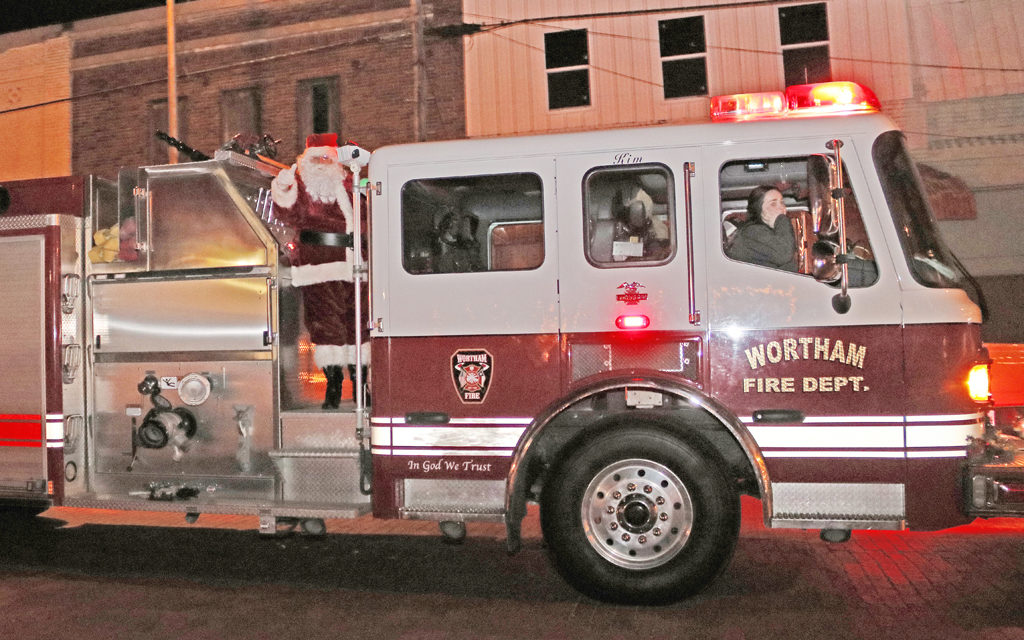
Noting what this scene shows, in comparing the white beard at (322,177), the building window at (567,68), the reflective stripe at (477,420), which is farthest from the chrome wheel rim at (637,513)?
the building window at (567,68)

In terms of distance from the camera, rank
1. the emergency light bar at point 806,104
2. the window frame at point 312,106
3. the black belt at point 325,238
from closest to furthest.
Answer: the emergency light bar at point 806,104 < the black belt at point 325,238 < the window frame at point 312,106

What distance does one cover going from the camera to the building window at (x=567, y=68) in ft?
47.6

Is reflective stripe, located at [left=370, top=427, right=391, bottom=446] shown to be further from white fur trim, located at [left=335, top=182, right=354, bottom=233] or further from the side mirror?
the side mirror

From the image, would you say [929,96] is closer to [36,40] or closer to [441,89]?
[441,89]

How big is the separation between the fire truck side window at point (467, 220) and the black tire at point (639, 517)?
4.05ft

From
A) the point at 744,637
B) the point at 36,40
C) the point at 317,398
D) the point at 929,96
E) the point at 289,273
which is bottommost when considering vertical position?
the point at 744,637

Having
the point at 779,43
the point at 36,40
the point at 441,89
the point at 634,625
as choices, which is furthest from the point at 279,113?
the point at 634,625

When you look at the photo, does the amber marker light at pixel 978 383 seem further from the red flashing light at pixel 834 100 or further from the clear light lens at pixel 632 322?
the clear light lens at pixel 632 322

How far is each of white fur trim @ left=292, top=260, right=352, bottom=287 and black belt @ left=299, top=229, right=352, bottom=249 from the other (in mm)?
170

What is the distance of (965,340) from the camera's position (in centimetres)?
441

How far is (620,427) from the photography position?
15.3ft

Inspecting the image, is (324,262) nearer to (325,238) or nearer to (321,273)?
(321,273)

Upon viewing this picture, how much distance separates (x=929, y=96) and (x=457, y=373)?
11806mm

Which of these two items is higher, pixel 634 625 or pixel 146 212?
pixel 146 212
